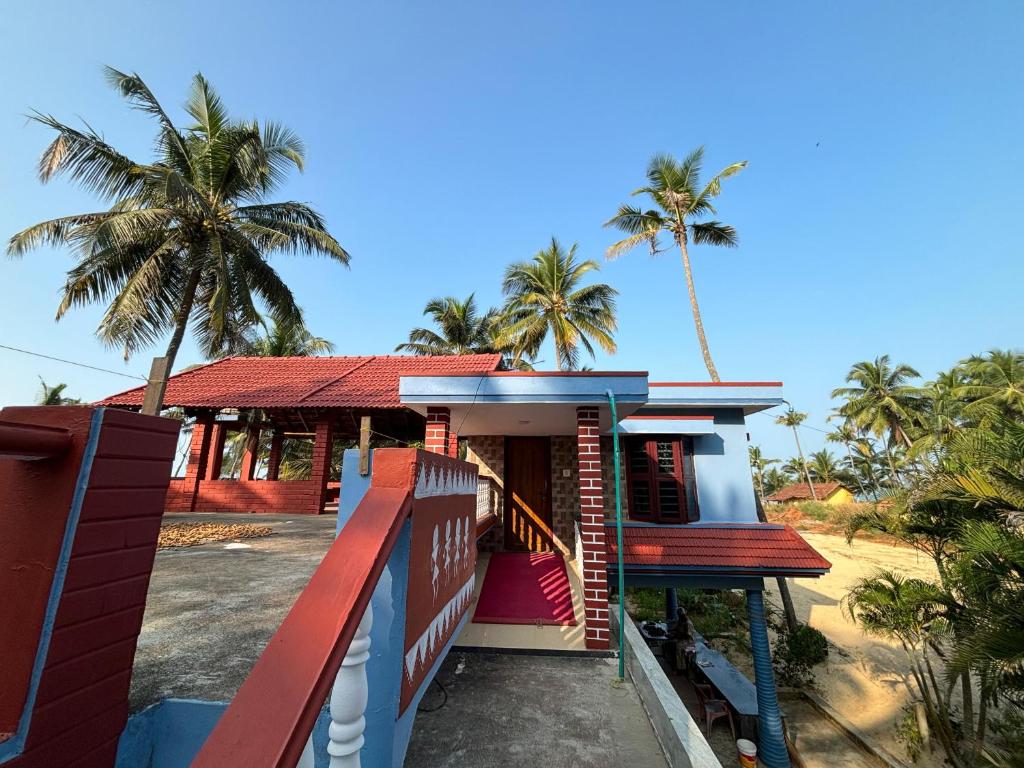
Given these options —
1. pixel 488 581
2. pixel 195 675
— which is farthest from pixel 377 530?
pixel 488 581

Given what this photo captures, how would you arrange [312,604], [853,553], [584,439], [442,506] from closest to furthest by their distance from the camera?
1. [312,604]
2. [442,506]
3. [584,439]
4. [853,553]

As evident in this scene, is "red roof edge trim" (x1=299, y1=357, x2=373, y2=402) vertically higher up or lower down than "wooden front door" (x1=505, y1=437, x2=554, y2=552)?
higher up

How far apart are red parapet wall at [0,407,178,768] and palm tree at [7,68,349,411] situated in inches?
402

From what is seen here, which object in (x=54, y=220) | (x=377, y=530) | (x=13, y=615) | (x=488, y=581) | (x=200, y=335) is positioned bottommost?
(x=488, y=581)

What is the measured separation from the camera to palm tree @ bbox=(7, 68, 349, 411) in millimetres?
9695

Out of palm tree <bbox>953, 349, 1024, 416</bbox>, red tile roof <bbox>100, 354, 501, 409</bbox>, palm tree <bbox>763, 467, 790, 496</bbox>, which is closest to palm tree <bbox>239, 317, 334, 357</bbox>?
red tile roof <bbox>100, 354, 501, 409</bbox>

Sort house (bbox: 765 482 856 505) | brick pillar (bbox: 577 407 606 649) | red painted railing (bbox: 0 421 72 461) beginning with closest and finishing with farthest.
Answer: red painted railing (bbox: 0 421 72 461) → brick pillar (bbox: 577 407 606 649) → house (bbox: 765 482 856 505)

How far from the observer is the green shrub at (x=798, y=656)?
37.6ft

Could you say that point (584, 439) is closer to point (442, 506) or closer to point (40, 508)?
point (442, 506)

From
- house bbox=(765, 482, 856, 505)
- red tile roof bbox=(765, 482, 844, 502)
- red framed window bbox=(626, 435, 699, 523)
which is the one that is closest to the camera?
red framed window bbox=(626, 435, 699, 523)

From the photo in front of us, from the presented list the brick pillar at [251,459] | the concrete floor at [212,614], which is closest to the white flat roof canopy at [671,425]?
the concrete floor at [212,614]

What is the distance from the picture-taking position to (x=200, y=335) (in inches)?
517

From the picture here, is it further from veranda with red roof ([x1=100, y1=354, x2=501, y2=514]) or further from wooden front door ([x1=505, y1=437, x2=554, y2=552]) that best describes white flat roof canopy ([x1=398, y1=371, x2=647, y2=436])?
veranda with red roof ([x1=100, y1=354, x2=501, y2=514])

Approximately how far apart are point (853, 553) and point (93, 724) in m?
34.6
